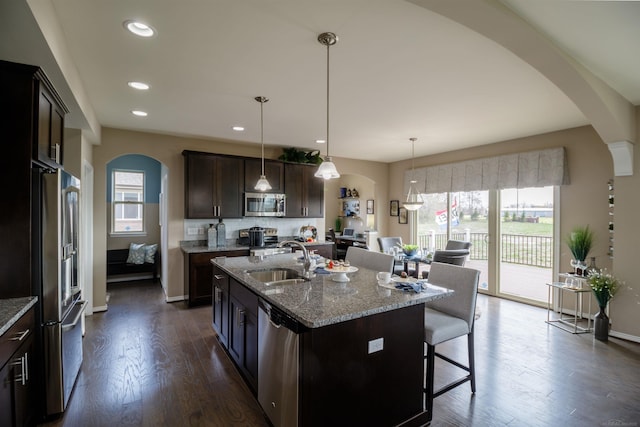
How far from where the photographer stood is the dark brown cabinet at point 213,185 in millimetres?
4703

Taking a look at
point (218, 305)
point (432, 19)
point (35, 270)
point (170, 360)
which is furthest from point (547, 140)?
point (35, 270)

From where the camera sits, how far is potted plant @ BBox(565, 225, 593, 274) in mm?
3918

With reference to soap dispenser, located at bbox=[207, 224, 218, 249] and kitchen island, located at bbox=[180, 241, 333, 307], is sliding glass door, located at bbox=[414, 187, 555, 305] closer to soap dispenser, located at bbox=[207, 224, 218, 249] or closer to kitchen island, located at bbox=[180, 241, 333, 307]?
kitchen island, located at bbox=[180, 241, 333, 307]

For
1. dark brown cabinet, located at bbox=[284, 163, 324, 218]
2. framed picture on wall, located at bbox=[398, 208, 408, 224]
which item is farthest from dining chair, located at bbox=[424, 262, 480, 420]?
framed picture on wall, located at bbox=[398, 208, 408, 224]

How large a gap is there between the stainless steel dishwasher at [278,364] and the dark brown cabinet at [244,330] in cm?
13

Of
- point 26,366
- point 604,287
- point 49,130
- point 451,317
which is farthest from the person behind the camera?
A: point 604,287

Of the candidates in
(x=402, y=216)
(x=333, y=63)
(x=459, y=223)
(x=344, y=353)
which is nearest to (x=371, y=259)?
(x=344, y=353)

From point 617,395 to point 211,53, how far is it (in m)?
4.15

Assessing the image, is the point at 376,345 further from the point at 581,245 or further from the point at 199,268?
the point at 581,245

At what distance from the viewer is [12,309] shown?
1658 millimetres

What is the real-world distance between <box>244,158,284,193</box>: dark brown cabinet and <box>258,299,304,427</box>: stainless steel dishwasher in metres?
3.38

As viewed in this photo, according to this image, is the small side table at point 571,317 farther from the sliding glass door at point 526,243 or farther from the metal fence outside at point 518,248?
the metal fence outside at point 518,248

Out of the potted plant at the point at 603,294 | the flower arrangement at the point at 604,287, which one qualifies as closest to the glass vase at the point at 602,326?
the potted plant at the point at 603,294

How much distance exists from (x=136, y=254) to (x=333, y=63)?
5.53 meters
